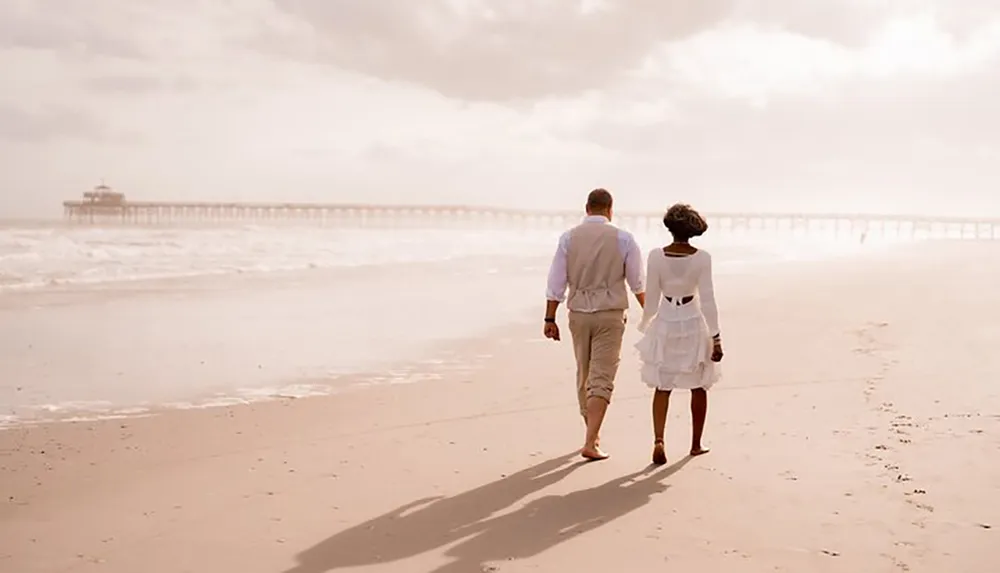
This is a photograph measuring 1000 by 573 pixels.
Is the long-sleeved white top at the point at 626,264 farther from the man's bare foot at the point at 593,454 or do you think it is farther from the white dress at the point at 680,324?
the man's bare foot at the point at 593,454

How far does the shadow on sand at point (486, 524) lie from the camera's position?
4.04 m

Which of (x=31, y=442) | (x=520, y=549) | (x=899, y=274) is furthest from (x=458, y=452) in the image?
(x=899, y=274)

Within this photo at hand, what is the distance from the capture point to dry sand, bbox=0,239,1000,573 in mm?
4051

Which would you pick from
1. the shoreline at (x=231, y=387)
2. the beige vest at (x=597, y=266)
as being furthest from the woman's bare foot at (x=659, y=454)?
the shoreline at (x=231, y=387)

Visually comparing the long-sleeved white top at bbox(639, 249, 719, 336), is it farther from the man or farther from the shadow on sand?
the shadow on sand

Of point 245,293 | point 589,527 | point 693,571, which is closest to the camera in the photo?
point 693,571

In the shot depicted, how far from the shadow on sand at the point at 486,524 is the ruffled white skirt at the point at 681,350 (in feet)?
1.97

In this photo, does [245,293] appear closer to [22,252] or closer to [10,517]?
[10,517]

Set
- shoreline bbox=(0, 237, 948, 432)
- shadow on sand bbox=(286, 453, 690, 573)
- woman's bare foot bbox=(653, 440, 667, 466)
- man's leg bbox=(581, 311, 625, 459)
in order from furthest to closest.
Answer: shoreline bbox=(0, 237, 948, 432)
man's leg bbox=(581, 311, 625, 459)
woman's bare foot bbox=(653, 440, 667, 466)
shadow on sand bbox=(286, 453, 690, 573)

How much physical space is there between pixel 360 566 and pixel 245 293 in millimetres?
13754

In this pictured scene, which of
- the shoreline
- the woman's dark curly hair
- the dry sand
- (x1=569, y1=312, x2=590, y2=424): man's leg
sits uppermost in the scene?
the woman's dark curly hair

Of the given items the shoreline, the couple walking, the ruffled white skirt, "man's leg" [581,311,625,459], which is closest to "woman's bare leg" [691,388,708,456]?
the couple walking

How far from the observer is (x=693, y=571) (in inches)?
151

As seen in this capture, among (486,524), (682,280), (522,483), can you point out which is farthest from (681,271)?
(486,524)
